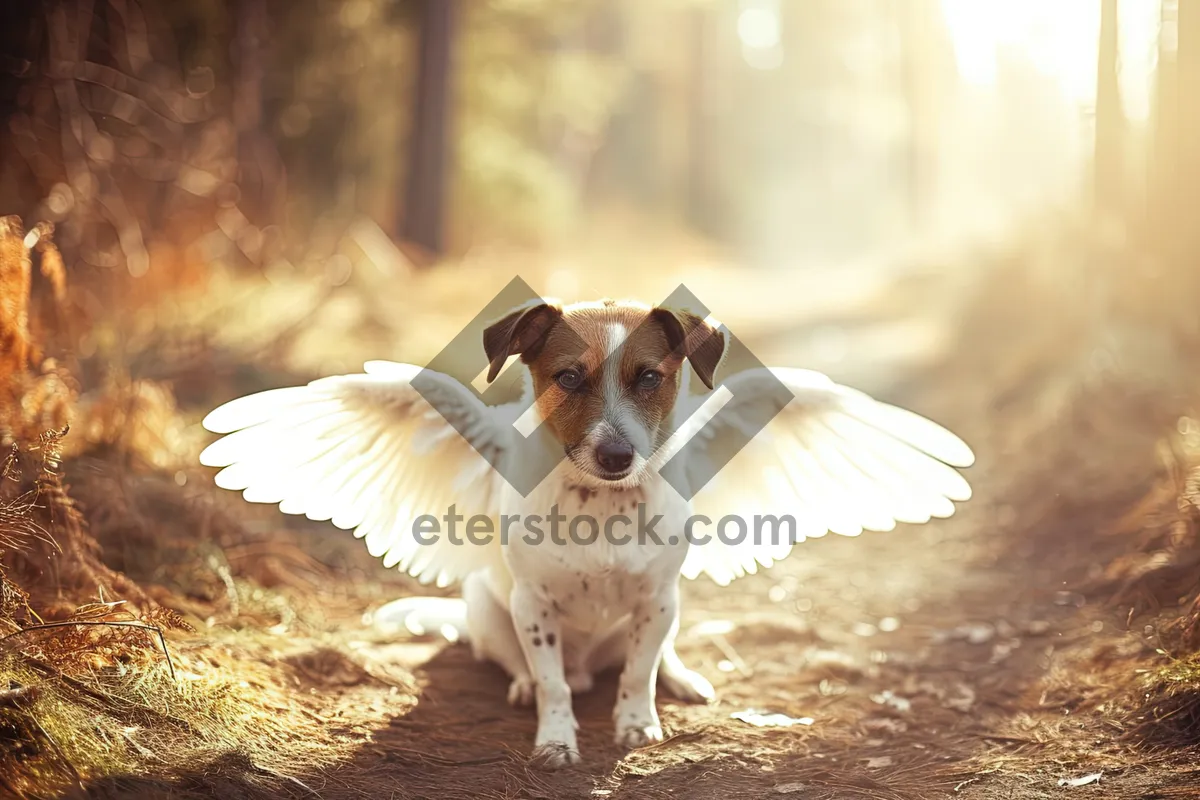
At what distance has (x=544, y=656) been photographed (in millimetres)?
3994

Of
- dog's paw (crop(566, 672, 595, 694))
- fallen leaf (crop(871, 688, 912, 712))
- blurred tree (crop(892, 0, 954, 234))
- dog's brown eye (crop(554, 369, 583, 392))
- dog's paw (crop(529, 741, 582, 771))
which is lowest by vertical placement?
dog's paw (crop(529, 741, 582, 771))

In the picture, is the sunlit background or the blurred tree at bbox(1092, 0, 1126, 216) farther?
the blurred tree at bbox(1092, 0, 1126, 216)

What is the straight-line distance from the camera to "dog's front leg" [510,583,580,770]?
12.9ft

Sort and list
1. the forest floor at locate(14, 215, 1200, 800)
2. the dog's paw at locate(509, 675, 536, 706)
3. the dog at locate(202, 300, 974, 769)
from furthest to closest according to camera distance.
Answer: the dog's paw at locate(509, 675, 536, 706), the dog at locate(202, 300, 974, 769), the forest floor at locate(14, 215, 1200, 800)

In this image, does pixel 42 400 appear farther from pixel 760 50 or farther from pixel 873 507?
pixel 760 50

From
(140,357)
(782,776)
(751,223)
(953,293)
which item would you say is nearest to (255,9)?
(140,357)

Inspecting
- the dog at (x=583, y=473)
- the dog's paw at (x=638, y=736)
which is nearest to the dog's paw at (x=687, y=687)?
the dog at (x=583, y=473)

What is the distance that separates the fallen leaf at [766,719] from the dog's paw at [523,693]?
90 centimetres

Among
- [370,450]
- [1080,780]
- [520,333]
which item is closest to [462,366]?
[370,450]

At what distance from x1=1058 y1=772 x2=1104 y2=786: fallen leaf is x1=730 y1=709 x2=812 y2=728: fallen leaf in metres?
1.14

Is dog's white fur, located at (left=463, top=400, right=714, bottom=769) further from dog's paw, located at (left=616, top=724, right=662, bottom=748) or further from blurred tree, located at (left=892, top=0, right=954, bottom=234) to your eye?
blurred tree, located at (left=892, top=0, right=954, bottom=234)

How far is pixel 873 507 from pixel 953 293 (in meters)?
8.80

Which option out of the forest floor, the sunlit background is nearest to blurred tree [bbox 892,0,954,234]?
the sunlit background

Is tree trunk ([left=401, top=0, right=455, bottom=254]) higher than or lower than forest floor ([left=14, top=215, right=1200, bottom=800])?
higher
